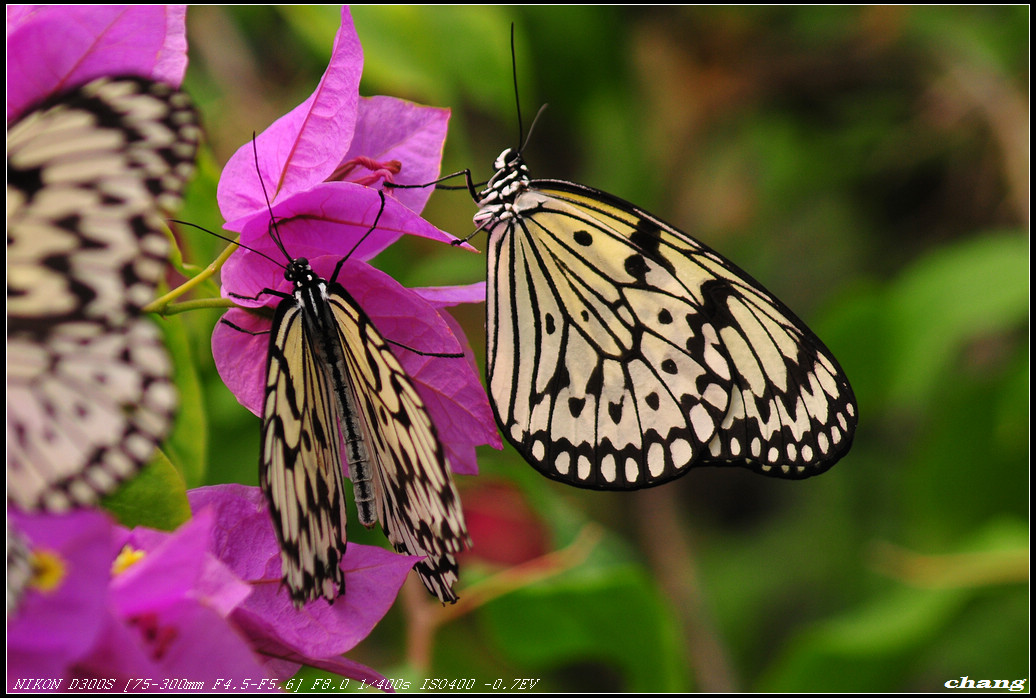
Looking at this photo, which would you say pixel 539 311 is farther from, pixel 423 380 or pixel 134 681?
pixel 134 681

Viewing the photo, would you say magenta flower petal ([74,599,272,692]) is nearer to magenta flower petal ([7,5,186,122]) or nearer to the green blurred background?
magenta flower petal ([7,5,186,122])

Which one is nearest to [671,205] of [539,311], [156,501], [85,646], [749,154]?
[749,154]

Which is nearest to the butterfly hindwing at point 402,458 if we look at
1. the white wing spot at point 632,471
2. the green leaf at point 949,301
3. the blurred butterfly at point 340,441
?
the blurred butterfly at point 340,441

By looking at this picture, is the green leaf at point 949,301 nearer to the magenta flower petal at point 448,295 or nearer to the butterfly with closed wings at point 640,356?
the butterfly with closed wings at point 640,356

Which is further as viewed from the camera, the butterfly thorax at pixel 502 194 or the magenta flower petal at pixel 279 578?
the butterfly thorax at pixel 502 194

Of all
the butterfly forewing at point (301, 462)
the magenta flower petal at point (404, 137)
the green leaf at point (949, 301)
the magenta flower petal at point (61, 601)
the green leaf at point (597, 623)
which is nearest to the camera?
the magenta flower petal at point (61, 601)

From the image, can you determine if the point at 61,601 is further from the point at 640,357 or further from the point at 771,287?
the point at 771,287

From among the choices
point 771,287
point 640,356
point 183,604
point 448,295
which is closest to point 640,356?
point 640,356

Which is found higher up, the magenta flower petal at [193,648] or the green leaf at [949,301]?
the green leaf at [949,301]
